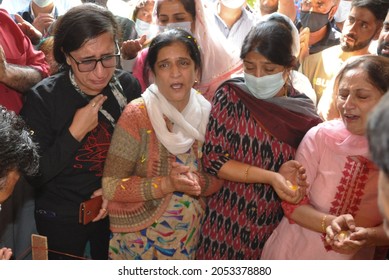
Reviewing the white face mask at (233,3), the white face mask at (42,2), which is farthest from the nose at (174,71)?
the white face mask at (42,2)

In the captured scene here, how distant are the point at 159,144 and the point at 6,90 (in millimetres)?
779

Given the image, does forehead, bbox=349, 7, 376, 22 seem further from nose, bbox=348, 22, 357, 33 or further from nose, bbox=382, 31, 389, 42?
nose, bbox=382, 31, 389, 42

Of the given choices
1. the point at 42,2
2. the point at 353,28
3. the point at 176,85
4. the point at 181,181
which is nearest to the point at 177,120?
the point at 176,85

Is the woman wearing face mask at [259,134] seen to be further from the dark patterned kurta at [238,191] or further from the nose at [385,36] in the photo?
the nose at [385,36]

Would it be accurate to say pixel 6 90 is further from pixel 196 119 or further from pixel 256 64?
pixel 256 64

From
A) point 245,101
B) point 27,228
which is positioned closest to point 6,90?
point 27,228

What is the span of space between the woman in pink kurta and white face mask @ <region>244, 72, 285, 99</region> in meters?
0.23

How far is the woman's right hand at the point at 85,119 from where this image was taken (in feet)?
6.44

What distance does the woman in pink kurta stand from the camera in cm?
183

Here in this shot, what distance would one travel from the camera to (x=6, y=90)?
221 cm

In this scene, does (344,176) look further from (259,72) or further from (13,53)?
(13,53)

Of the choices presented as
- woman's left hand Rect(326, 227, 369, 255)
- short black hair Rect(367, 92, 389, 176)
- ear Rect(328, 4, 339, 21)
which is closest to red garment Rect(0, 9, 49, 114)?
woman's left hand Rect(326, 227, 369, 255)

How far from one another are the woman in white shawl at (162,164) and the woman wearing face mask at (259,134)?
4.2 inches

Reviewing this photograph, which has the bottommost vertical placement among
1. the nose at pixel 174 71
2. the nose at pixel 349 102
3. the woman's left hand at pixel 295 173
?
the woman's left hand at pixel 295 173
